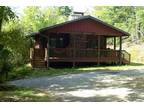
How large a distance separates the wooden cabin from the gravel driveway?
618 cm

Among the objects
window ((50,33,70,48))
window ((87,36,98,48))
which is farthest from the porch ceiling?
window ((50,33,70,48))

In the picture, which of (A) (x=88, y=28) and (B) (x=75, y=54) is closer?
(B) (x=75, y=54)

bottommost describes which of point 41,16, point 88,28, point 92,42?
point 92,42

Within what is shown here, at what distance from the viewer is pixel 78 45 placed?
31.9m

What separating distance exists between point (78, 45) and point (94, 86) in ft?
46.5

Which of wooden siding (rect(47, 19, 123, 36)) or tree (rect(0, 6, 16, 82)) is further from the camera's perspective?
wooden siding (rect(47, 19, 123, 36))

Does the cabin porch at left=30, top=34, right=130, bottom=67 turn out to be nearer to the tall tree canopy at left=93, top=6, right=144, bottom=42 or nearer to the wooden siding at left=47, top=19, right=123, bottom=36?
the wooden siding at left=47, top=19, right=123, bottom=36

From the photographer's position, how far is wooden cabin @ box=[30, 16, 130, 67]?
28969mm

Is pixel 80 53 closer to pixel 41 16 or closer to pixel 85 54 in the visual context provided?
pixel 85 54

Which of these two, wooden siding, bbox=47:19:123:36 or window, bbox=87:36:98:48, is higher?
wooden siding, bbox=47:19:123:36

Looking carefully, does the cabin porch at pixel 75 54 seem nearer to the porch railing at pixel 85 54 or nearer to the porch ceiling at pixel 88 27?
the porch railing at pixel 85 54

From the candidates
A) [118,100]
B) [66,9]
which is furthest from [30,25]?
[118,100]

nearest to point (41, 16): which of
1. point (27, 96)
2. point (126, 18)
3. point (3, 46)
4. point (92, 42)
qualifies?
point (126, 18)

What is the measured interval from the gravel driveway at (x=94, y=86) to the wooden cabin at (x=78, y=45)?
20.3 ft
